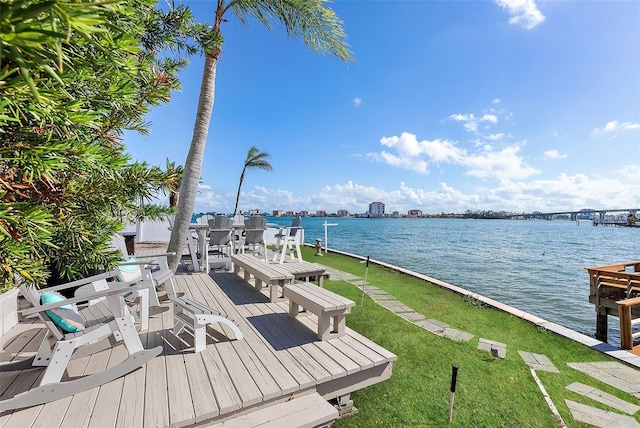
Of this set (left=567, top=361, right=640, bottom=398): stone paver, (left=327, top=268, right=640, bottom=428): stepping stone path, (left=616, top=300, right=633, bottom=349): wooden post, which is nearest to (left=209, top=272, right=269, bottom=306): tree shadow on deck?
(left=327, top=268, right=640, bottom=428): stepping stone path

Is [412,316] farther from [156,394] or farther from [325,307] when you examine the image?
[156,394]

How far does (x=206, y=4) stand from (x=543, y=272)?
19.2m

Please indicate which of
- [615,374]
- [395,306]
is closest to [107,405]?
[395,306]

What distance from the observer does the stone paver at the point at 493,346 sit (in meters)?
4.18

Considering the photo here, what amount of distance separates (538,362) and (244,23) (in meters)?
8.76

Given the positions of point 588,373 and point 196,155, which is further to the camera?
point 196,155

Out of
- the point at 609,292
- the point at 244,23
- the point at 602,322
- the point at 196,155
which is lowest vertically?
the point at 602,322

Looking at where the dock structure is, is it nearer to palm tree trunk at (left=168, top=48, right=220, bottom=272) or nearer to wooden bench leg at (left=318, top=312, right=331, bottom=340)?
wooden bench leg at (left=318, top=312, right=331, bottom=340)

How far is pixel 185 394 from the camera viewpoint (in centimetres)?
236

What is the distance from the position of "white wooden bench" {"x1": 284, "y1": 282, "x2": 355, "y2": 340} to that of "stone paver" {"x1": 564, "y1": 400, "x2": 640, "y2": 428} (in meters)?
2.68

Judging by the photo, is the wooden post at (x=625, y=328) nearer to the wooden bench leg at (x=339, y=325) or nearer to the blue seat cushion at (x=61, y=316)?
the wooden bench leg at (x=339, y=325)

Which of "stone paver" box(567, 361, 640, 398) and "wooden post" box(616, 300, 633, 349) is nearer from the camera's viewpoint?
"stone paver" box(567, 361, 640, 398)

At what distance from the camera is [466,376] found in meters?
3.59

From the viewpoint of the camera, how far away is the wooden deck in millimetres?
2133
